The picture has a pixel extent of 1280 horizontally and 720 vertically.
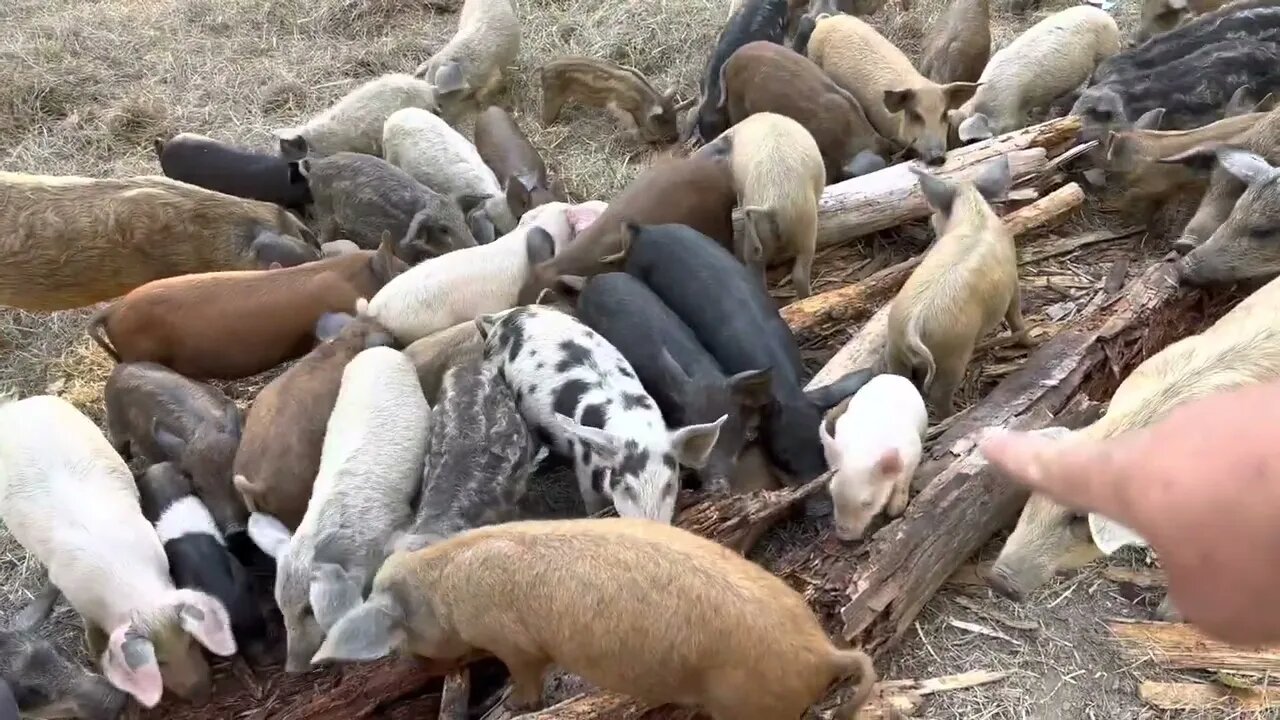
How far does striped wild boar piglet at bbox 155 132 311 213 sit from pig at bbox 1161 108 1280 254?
4265 mm

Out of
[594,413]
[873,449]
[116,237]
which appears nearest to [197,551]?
[594,413]

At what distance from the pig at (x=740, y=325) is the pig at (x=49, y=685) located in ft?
7.36

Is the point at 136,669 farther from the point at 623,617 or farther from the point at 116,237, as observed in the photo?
the point at 116,237

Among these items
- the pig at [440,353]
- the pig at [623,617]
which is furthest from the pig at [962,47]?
the pig at [623,617]

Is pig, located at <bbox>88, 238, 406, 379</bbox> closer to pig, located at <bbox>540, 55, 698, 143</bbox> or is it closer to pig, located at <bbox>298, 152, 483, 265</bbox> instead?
pig, located at <bbox>298, 152, 483, 265</bbox>

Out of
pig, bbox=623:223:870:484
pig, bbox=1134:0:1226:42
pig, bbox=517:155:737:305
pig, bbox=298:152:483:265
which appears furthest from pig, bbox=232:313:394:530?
pig, bbox=1134:0:1226:42

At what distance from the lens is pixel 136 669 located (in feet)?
8.97

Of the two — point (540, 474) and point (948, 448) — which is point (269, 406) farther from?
point (948, 448)

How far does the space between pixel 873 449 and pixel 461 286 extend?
1.84 metres

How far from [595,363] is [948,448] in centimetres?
123

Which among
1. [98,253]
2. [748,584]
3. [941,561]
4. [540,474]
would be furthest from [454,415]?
[98,253]

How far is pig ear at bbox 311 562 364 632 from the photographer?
2762 millimetres

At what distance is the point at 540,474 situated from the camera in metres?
3.44

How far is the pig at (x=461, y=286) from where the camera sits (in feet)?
12.6
